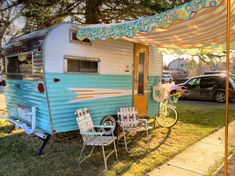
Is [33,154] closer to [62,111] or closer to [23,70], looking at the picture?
[62,111]

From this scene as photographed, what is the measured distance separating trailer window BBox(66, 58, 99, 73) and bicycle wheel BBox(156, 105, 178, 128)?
2.80m

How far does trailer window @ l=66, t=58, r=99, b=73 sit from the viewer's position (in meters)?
4.29

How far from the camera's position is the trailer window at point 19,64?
4445 mm

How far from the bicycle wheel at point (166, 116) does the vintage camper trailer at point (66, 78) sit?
93cm

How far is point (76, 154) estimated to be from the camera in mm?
4297

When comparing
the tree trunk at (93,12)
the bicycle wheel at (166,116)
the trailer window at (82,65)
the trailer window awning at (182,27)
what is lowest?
the bicycle wheel at (166,116)

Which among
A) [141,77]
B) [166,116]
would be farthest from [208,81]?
[141,77]

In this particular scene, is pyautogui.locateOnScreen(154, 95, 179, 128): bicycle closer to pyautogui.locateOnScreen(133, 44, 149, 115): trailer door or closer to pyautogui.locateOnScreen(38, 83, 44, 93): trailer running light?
pyautogui.locateOnScreen(133, 44, 149, 115): trailer door

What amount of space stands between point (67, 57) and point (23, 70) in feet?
3.95

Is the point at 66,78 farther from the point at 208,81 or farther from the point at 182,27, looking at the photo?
the point at 208,81

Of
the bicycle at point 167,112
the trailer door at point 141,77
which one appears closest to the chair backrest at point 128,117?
the trailer door at point 141,77

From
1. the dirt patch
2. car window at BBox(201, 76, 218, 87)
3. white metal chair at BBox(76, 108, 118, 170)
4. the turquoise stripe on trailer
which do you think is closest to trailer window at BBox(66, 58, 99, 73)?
the turquoise stripe on trailer

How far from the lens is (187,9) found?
105 inches

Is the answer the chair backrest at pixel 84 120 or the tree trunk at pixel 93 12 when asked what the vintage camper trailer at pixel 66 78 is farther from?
the tree trunk at pixel 93 12
